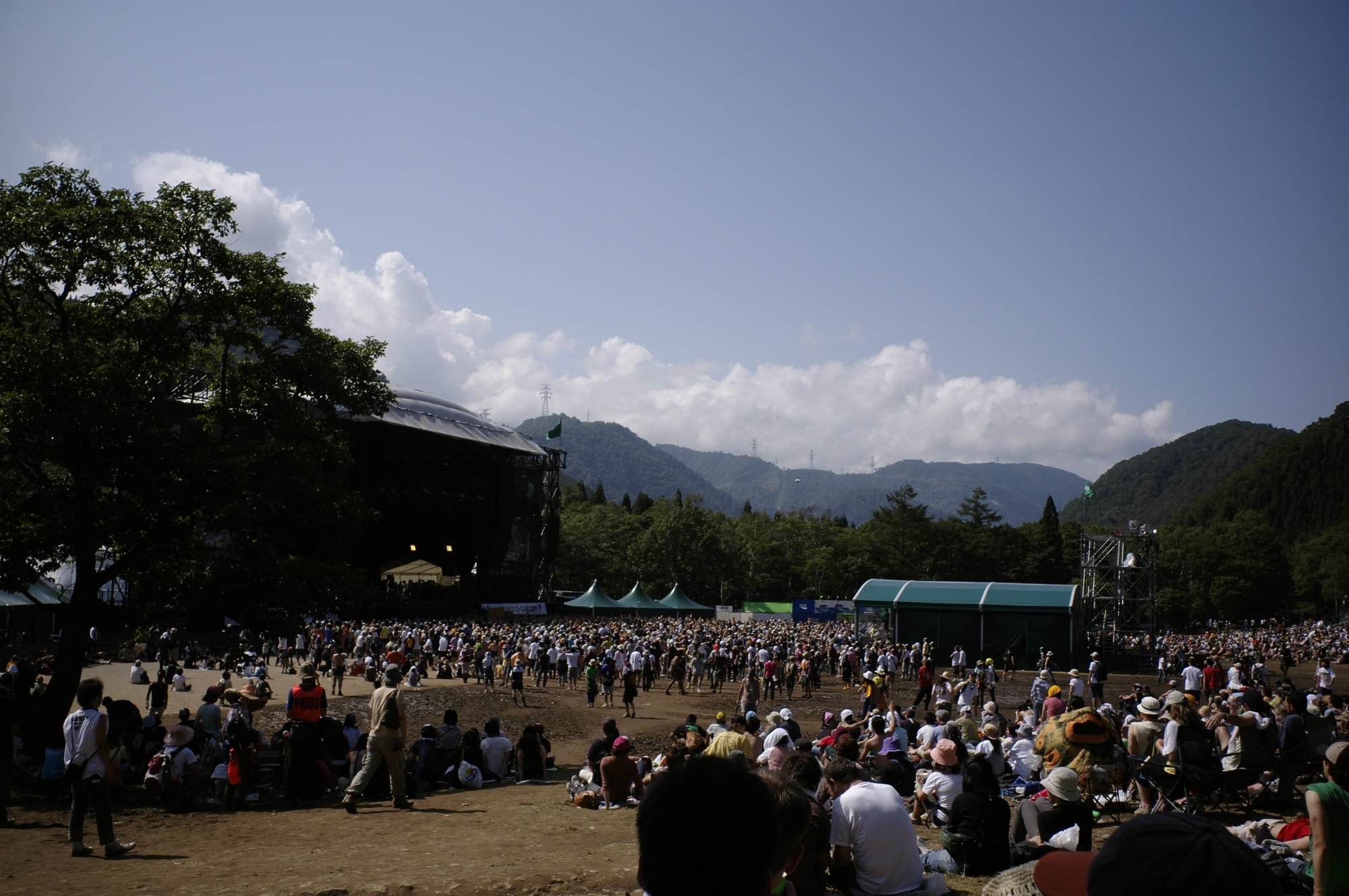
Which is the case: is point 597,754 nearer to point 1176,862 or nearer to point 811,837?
point 811,837

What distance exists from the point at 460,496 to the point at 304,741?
35.6 m

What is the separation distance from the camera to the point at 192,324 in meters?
12.9

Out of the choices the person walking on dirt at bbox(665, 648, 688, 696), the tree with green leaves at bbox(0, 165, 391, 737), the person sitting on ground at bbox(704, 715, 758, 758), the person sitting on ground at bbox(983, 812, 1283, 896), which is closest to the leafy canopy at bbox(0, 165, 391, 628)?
the tree with green leaves at bbox(0, 165, 391, 737)

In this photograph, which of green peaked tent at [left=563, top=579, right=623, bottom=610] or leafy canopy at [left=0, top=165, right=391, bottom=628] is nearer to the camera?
leafy canopy at [left=0, top=165, right=391, bottom=628]

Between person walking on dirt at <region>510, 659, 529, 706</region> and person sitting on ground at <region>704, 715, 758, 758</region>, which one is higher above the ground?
person sitting on ground at <region>704, 715, 758, 758</region>

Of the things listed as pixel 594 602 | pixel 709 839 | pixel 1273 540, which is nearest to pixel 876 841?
pixel 709 839

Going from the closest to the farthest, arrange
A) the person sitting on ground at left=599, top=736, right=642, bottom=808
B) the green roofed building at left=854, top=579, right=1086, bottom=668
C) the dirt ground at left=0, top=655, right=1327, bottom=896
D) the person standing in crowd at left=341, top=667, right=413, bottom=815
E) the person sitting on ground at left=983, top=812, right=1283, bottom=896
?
the person sitting on ground at left=983, top=812, right=1283, bottom=896 < the dirt ground at left=0, top=655, right=1327, bottom=896 < the person standing in crowd at left=341, top=667, right=413, bottom=815 < the person sitting on ground at left=599, top=736, right=642, bottom=808 < the green roofed building at left=854, top=579, right=1086, bottom=668

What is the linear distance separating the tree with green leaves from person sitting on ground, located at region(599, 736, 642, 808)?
5487 mm

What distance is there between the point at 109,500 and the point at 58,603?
1500 cm

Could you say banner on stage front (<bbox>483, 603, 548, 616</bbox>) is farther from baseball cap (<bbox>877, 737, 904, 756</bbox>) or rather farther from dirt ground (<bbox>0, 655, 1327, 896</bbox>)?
baseball cap (<bbox>877, 737, 904, 756</bbox>)

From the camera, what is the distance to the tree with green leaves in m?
11.4

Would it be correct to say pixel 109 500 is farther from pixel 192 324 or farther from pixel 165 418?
pixel 192 324

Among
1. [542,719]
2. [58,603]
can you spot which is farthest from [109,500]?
[58,603]

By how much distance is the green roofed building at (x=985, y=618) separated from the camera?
32.2 m
